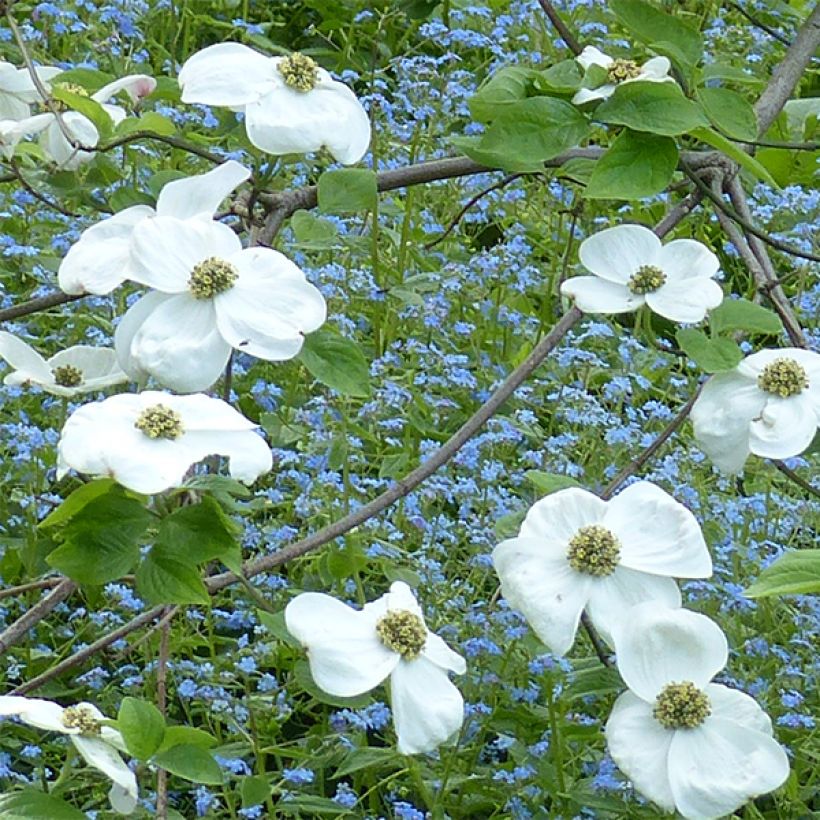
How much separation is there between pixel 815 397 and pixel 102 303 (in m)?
1.25

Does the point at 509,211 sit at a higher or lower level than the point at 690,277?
lower

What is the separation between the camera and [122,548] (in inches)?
28.2

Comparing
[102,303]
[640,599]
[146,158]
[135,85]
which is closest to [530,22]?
[146,158]

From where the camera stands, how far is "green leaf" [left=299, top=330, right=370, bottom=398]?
2.51 feet

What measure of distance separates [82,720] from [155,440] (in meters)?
0.19

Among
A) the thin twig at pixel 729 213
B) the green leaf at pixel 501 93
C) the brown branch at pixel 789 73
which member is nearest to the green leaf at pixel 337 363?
the green leaf at pixel 501 93

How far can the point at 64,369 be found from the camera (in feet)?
2.86

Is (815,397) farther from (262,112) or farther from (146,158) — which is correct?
(146,158)

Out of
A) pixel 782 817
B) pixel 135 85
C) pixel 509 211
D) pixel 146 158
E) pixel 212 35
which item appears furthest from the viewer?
pixel 212 35

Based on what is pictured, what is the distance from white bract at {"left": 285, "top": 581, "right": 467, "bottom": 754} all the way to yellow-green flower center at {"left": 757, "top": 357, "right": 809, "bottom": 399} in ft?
0.72

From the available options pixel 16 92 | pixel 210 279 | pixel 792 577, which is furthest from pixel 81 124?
pixel 792 577

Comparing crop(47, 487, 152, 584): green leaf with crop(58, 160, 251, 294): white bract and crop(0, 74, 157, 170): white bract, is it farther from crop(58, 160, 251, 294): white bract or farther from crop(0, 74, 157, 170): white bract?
crop(0, 74, 157, 170): white bract

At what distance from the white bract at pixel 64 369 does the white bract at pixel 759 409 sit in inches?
11.9

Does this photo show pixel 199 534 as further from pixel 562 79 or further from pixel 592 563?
pixel 562 79
